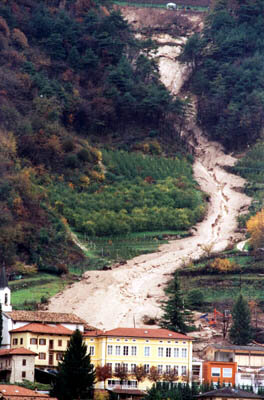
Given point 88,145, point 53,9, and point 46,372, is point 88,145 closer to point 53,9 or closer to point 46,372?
point 53,9

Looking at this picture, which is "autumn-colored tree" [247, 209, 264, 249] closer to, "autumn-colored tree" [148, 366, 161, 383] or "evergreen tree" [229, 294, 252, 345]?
"evergreen tree" [229, 294, 252, 345]

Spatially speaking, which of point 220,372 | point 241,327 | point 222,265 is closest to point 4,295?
point 220,372

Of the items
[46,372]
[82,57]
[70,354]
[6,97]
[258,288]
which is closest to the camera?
[70,354]

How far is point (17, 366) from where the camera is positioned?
107312 mm

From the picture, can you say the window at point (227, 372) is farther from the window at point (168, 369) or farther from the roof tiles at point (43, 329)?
the roof tiles at point (43, 329)

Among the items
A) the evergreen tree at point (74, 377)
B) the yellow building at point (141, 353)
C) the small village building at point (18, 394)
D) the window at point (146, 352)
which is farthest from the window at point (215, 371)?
the small village building at point (18, 394)

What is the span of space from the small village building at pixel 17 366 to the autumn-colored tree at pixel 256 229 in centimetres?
4844

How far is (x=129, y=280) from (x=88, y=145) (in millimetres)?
35831

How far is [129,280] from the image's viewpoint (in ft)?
471

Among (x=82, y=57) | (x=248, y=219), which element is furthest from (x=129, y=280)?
(x=82, y=57)

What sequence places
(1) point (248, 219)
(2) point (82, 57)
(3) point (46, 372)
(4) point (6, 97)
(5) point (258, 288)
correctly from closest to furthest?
(3) point (46, 372) < (5) point (258, 288) < (1) point (248, 219) < (4) point (6, 97) < (2) point (82, 57)

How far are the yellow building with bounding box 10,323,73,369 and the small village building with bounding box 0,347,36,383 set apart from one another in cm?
314

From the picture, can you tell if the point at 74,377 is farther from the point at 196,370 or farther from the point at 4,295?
the point at 4,295

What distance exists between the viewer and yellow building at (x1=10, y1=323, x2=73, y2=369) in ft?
366
